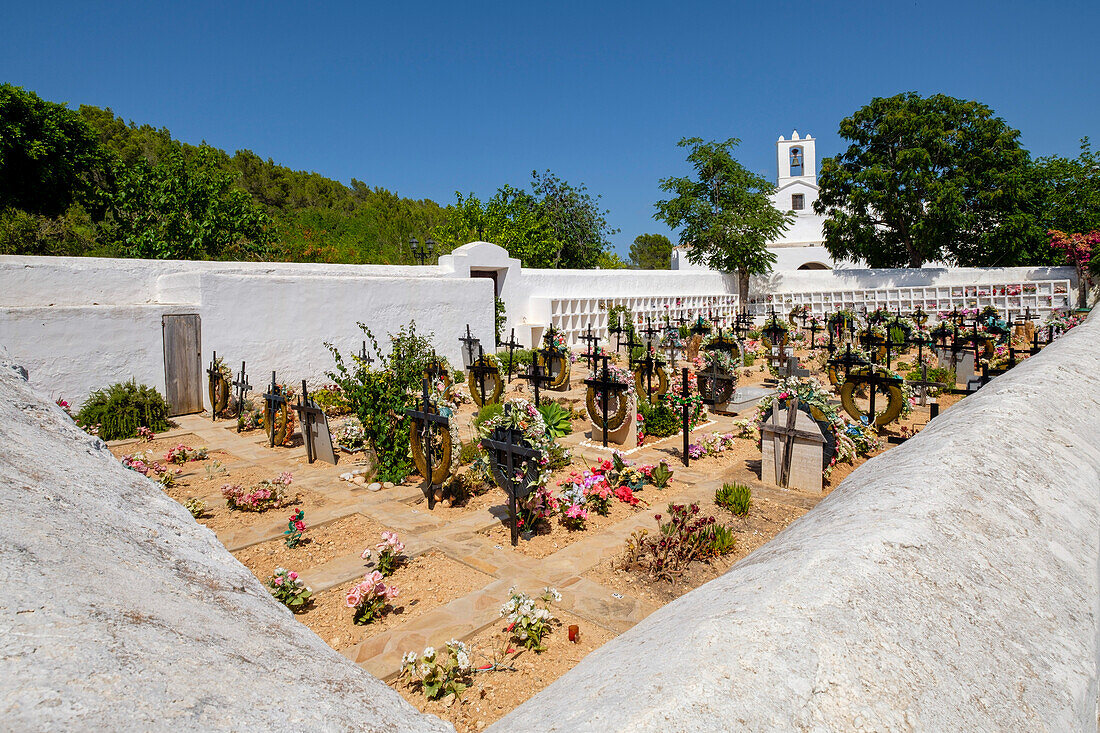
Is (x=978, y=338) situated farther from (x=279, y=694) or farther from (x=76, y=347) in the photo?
(x=76, y=347)

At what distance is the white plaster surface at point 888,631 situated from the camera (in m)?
0.94

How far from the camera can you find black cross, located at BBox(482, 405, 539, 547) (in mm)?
5443

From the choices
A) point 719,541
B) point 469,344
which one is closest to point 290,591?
point 719,541

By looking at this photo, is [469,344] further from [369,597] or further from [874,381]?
[369,597]

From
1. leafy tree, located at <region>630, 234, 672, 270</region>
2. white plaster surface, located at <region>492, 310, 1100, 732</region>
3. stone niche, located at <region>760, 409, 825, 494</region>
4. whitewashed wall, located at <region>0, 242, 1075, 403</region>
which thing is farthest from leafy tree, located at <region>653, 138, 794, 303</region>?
leafy tree, located at <region>630, 234, 672, 270</region>

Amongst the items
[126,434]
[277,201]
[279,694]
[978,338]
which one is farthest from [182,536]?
[277,201]

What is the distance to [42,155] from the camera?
20.8 meters

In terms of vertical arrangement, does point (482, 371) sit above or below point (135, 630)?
below

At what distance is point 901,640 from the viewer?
1049mm

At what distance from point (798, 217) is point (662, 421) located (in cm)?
2898

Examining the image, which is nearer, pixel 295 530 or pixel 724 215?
pixel 295 530

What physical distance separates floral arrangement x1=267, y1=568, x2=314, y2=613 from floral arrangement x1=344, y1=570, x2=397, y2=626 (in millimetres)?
303

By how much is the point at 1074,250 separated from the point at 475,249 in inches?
821

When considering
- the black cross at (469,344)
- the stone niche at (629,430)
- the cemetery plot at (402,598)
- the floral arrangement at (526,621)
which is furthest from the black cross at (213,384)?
the floral arrangement at (526,621)
